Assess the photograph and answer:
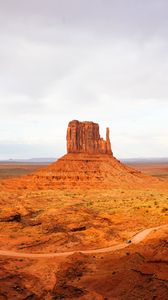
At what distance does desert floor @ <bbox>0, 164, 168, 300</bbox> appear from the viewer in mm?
26562

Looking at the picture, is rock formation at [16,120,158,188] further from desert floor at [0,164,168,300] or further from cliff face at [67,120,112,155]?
desert floor at [0,164,168,300]

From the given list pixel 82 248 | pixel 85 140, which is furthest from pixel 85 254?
pixel 85 140

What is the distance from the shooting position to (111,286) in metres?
27.1

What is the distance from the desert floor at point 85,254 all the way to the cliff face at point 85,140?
173 feet

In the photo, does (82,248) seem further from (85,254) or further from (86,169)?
(86,169)

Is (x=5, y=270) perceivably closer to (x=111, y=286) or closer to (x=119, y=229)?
(x=111, y=286)

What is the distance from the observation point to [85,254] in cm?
3666

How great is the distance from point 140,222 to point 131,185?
186 ft

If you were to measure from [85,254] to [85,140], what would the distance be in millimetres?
90153

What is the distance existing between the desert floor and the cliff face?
173ft

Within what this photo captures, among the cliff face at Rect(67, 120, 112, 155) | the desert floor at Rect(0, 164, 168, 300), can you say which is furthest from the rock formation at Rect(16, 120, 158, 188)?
the desert floor at Rect(0, 164, 168, 300)

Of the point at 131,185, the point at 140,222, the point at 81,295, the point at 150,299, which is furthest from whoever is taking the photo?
the point at 131,185

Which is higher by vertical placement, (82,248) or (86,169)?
(86,169)

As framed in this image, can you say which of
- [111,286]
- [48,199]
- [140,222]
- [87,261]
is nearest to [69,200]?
[48,199]
